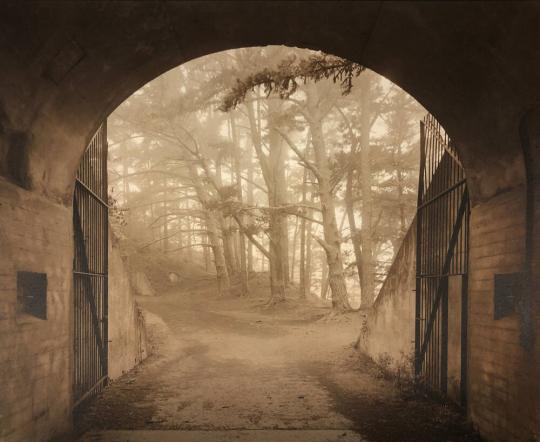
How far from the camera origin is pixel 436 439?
14.8 ft

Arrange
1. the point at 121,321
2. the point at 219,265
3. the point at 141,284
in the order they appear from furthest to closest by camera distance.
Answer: the point at 141,284, the point at 219,265, the point at 121,321

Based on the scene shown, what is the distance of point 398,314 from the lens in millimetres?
7340

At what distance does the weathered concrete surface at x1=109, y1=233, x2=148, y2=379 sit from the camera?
678 centimetres

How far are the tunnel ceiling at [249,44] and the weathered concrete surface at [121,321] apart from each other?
2.57m

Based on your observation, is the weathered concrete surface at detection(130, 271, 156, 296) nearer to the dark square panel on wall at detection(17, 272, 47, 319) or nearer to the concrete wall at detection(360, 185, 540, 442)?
the dark square panel on wall at detection(17, 272, 47, 319)

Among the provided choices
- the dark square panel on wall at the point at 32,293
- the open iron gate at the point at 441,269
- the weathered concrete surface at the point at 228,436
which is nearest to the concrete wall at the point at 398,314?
the open iron gate at the point at 441,269

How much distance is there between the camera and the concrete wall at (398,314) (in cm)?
681

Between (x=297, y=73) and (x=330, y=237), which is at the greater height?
(x=297, y=73)

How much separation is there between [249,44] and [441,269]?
3.71m

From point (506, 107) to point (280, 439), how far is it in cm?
383

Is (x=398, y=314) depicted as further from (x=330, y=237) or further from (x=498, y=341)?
(x=330, y=237)

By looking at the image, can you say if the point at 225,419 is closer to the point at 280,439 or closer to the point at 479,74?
the point at 280,439

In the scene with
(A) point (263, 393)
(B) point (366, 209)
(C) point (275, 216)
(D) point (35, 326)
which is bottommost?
(A) point (263, 393)

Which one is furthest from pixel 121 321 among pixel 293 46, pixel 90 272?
pixel 293 46
